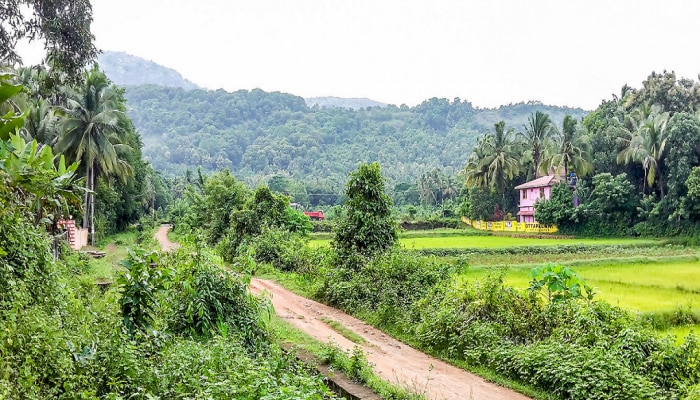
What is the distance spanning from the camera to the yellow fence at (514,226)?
142 ft

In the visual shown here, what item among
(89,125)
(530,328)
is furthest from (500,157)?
(530,328)

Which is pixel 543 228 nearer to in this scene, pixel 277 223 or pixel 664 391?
pixel 277 223

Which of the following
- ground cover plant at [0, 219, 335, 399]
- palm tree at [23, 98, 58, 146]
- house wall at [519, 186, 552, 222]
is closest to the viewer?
ground cover plant at [0, 219, 335, 399]

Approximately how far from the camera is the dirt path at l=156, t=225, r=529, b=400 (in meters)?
7.34

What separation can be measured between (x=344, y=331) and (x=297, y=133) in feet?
434

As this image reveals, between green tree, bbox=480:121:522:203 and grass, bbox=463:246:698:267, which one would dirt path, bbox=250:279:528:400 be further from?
green tree, bbox=480:121:522:203

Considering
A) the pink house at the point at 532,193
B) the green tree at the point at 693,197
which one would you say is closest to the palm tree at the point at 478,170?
the pink house at the point at 532,193

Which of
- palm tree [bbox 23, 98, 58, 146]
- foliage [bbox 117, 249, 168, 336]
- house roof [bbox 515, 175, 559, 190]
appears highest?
palm tree [bbox 23, 98, 58, 146]

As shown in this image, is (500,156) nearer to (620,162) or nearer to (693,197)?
(620,162)

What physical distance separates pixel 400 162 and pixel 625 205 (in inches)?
3689

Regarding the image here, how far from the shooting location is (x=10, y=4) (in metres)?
9.80

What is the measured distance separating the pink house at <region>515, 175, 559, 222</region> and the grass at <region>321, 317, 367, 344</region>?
36.5 meters

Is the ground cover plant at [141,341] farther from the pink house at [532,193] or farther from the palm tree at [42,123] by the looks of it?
the pink house at [532,193]

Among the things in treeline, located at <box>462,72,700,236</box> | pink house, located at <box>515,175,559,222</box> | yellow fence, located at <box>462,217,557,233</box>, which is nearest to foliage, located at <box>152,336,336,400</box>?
treeline, located at <box>462,72,700,236</box>
